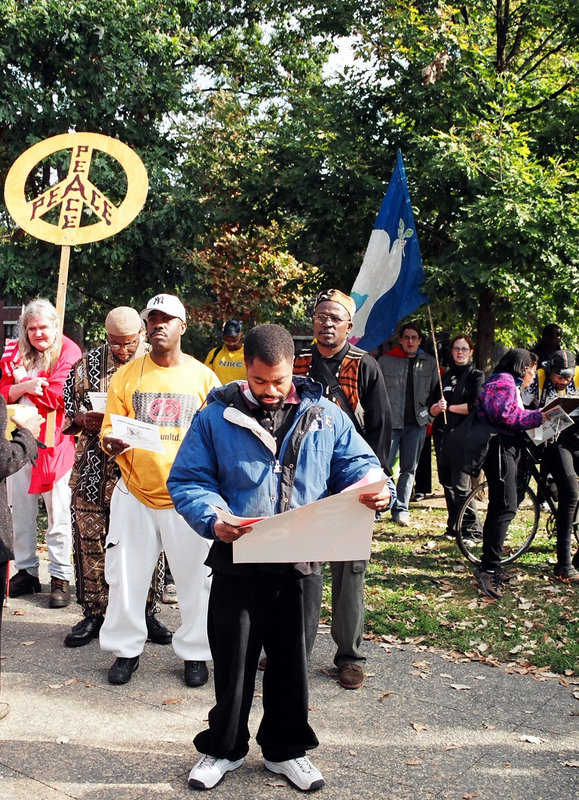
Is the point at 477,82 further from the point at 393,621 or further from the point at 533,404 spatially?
the point at 393,621

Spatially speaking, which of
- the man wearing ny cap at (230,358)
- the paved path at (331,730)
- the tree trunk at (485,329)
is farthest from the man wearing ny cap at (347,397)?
the man wearing ny cap at (230,358)

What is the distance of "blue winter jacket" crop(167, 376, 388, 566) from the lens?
3.41 metres

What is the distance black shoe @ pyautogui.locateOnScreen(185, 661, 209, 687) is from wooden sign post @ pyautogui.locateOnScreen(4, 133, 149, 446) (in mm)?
2058

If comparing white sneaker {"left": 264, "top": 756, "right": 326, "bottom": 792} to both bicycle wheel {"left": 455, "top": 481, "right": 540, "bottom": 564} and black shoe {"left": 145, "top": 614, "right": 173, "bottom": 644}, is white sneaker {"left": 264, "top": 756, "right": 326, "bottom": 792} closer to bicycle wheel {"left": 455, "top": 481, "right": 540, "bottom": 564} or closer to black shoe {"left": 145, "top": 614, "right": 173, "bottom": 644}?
black shoe {"left": 145, "top": 614, "right": 173, "bottom": 644}

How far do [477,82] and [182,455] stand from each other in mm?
7438

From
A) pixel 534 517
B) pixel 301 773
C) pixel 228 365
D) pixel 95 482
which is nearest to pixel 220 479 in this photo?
pixel 301 773

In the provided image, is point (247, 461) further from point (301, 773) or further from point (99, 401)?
point (99, 401)

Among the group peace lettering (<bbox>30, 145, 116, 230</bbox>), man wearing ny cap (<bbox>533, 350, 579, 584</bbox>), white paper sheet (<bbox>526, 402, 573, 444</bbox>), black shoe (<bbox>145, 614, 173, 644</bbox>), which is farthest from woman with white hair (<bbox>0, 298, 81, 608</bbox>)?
man wearing ny cap (<bbox>533, 350, 579, 584</bbox>)

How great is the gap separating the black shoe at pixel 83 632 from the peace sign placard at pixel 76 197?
8.44ft

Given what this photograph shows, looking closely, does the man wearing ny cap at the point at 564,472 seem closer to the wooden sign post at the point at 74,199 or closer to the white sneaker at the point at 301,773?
the wooden sign post at the point at 74,199

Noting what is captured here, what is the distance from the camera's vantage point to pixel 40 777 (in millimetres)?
3584

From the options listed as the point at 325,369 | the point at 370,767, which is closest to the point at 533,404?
the point at 325,369

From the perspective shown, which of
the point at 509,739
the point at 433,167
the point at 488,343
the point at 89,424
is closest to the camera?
the point at 509,739

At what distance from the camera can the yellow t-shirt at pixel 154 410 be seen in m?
4.74
